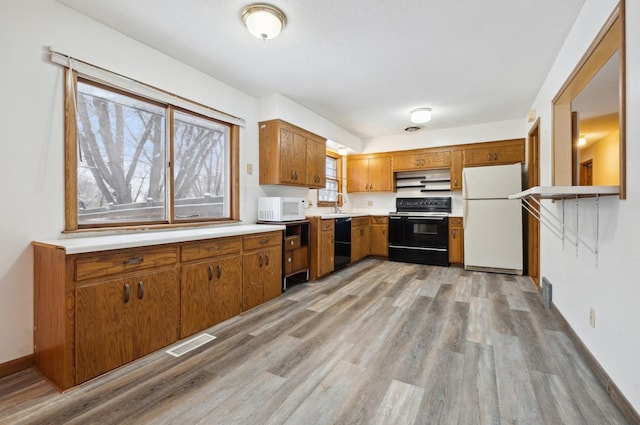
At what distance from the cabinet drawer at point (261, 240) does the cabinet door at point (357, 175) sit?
117 inches

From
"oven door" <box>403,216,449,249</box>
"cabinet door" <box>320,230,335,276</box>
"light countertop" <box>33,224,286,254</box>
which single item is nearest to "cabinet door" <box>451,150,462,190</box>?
"oven door" <box>403,216,449,249</box>

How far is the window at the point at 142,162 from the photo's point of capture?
7.46 ft

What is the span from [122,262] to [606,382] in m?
2.99

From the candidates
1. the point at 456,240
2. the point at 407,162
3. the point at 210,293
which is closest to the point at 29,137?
the point at 210,293

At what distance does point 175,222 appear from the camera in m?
2.92

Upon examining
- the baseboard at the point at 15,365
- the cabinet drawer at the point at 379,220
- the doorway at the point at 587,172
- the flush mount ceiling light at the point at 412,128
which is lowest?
the baseboard at the point at 15,365

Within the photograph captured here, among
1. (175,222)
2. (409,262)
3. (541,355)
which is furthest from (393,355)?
(409,262)

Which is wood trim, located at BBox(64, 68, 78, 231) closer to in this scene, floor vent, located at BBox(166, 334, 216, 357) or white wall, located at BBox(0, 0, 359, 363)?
white wall, located at BBox(0, 0, 359, 363)

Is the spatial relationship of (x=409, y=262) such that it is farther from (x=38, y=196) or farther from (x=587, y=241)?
(x=38, y=196)

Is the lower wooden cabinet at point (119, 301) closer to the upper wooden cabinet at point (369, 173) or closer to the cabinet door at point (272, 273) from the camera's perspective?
the cabinet door at point (272, 273)

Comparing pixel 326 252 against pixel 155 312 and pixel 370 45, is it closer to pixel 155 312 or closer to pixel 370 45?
pixel 155 312

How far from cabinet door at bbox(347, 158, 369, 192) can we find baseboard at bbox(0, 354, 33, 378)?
5078 millimetres

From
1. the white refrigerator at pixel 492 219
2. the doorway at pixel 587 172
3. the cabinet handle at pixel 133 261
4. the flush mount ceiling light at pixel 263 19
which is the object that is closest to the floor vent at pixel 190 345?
the cabinet handle at pixel 133 261

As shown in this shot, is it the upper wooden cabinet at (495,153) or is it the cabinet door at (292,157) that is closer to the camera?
the cabinet door at (292,157)
